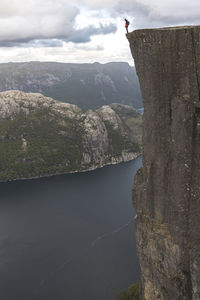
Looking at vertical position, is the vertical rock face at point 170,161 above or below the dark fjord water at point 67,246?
above

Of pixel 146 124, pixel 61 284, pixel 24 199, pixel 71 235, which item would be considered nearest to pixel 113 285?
pixel 61 284

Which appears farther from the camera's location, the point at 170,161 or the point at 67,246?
the point at 67,246

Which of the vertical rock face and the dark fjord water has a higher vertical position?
the vertical rock face

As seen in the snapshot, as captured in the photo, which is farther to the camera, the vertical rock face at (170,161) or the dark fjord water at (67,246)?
the dark fjord water at (67,246)

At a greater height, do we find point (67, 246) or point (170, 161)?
point (170, 161)
